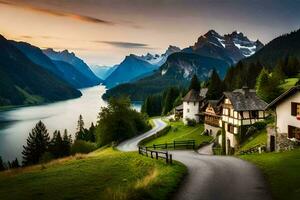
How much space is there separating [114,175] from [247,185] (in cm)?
1081

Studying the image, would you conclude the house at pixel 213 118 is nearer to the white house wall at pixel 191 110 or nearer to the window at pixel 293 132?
the white house wall at pixel 191 110

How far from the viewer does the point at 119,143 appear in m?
84.4

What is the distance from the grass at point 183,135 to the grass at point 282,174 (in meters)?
45.2

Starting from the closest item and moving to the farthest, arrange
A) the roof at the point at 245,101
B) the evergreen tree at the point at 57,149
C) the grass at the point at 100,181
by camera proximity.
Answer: the grass at the point at 100,181 < the roof at the point at 245,101 < the evergreen tree at the point at 57,149

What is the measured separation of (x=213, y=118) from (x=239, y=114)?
67.0 ft

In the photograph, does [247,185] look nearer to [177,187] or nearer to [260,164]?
[177,187]

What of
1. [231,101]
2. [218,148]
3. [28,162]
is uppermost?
[231,101]

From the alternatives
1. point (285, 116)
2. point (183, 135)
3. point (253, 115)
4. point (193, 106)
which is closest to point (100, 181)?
point (285, 116)

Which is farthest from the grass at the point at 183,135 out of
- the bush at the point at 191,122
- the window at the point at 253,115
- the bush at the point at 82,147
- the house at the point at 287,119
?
the house at the point at 287,119

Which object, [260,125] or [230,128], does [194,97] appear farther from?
[260,125]

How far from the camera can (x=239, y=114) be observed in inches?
2650

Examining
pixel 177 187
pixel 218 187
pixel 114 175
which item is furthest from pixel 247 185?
pixel 114 175

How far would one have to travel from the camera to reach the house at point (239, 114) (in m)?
67.0

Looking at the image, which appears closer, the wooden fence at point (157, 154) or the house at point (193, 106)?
the wooden fence at point (157, 154)
